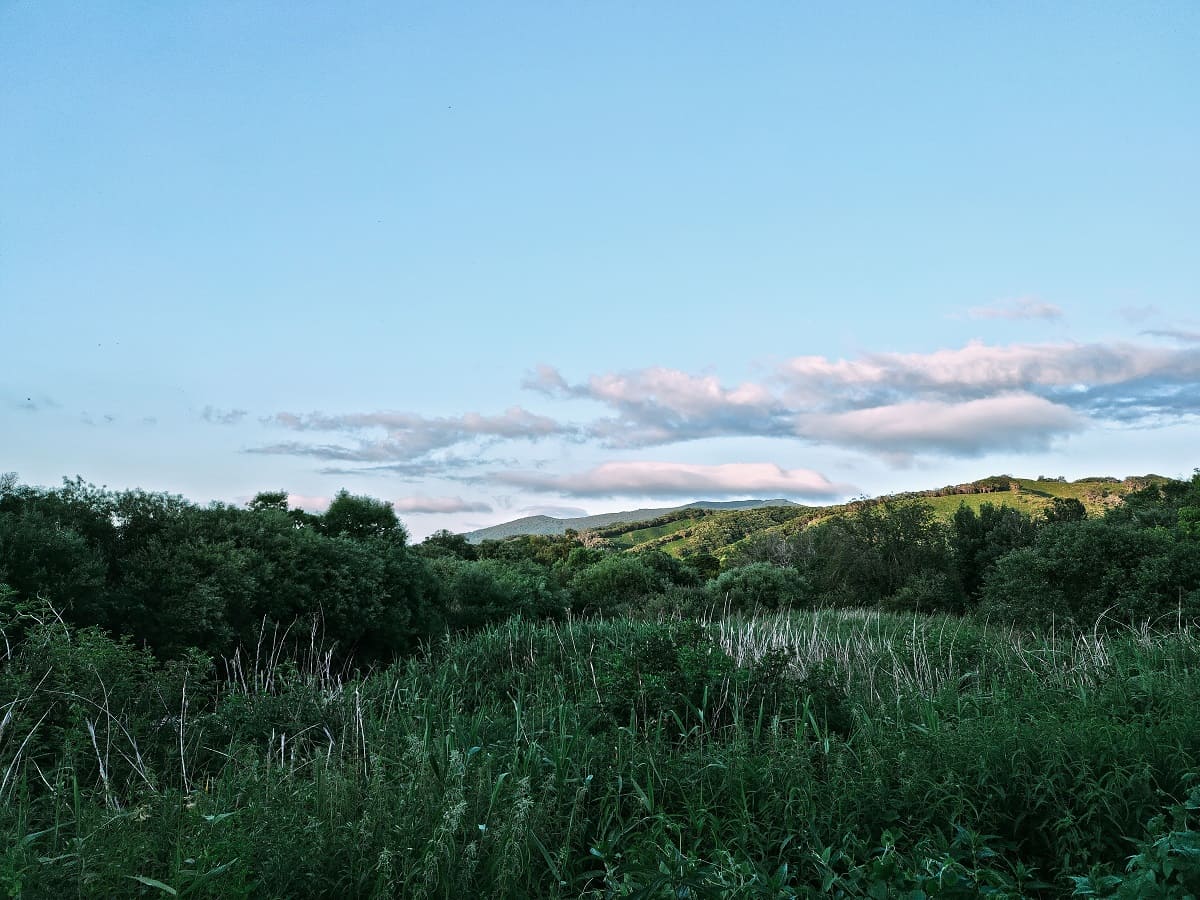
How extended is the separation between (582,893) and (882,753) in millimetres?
2379

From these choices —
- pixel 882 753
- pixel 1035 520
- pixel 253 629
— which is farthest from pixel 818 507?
pixel 882 753

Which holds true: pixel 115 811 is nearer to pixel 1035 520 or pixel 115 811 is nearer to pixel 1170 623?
pixel 1170 623

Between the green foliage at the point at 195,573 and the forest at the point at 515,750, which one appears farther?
the green foliage at the point at 195,573

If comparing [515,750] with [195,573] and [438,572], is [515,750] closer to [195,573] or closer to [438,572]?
[195,573]

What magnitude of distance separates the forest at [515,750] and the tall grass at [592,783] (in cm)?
3

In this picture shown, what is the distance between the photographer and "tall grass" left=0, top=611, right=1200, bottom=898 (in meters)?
3.42

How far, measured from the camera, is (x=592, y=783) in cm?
457

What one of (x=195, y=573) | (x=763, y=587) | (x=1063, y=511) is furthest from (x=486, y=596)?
(x=1063, y=511)

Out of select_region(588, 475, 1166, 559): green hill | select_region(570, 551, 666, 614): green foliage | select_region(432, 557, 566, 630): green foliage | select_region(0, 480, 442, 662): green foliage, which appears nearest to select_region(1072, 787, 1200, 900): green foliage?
select_region(0, 480, 442, 662): green foliage

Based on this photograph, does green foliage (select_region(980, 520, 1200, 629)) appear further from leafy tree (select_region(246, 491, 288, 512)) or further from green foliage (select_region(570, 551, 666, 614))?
leafy tree (select_region(246, 491, 288, 512))

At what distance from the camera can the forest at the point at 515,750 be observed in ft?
11.3

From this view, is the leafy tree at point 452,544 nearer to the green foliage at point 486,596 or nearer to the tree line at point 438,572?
the tree line at point 438,572

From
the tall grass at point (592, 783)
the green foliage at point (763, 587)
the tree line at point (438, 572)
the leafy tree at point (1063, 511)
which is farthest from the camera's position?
the leafy tree at point (1063, 511)

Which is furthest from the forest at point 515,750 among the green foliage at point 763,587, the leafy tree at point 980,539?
the leafy tree at point 980,539
